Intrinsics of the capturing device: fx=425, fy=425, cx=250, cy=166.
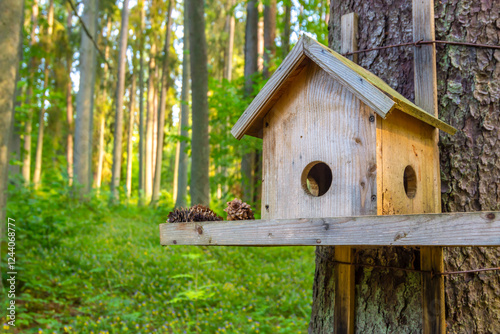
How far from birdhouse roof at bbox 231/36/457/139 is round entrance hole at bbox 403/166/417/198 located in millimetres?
248

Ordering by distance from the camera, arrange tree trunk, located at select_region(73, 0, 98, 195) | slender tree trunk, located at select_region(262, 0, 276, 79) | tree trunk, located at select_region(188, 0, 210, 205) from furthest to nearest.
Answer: tree trunk, located at select_region(73, 0, 98, 195) → slender tree trunk, located at select_region(262, 0, 276, 79) → tree trunk, located at select_region(188, 0, 210, 205)

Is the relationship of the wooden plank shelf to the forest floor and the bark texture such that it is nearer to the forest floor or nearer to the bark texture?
the bark texture

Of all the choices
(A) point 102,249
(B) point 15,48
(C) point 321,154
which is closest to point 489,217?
(C) point 321,154

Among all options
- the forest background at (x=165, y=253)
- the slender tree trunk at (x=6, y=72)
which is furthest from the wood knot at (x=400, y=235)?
the slender tree trunk at (x=6, y=72)

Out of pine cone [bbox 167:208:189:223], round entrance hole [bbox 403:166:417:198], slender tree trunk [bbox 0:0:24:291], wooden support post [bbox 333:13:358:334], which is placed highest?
slender tree trunk [bbox 0:0:24:291]

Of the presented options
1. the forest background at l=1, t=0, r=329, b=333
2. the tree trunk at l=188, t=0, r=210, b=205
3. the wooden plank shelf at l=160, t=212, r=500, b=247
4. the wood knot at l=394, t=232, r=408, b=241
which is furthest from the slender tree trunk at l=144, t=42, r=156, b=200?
the wood knot at l=394, t=232, r=408, b=241

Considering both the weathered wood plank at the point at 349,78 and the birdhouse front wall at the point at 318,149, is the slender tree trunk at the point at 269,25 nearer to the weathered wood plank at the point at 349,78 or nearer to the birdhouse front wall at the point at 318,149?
the birdhouse front wall at the point at 318,149

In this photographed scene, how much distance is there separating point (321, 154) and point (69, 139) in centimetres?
2500

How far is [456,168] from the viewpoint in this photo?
7.27ft

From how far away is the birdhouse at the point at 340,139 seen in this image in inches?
72.1

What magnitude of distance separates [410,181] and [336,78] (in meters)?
0.65

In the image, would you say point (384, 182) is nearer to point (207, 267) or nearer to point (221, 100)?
point (207, 267)

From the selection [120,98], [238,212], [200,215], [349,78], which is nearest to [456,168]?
[349,78]

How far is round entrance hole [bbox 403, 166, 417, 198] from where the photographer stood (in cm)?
207
